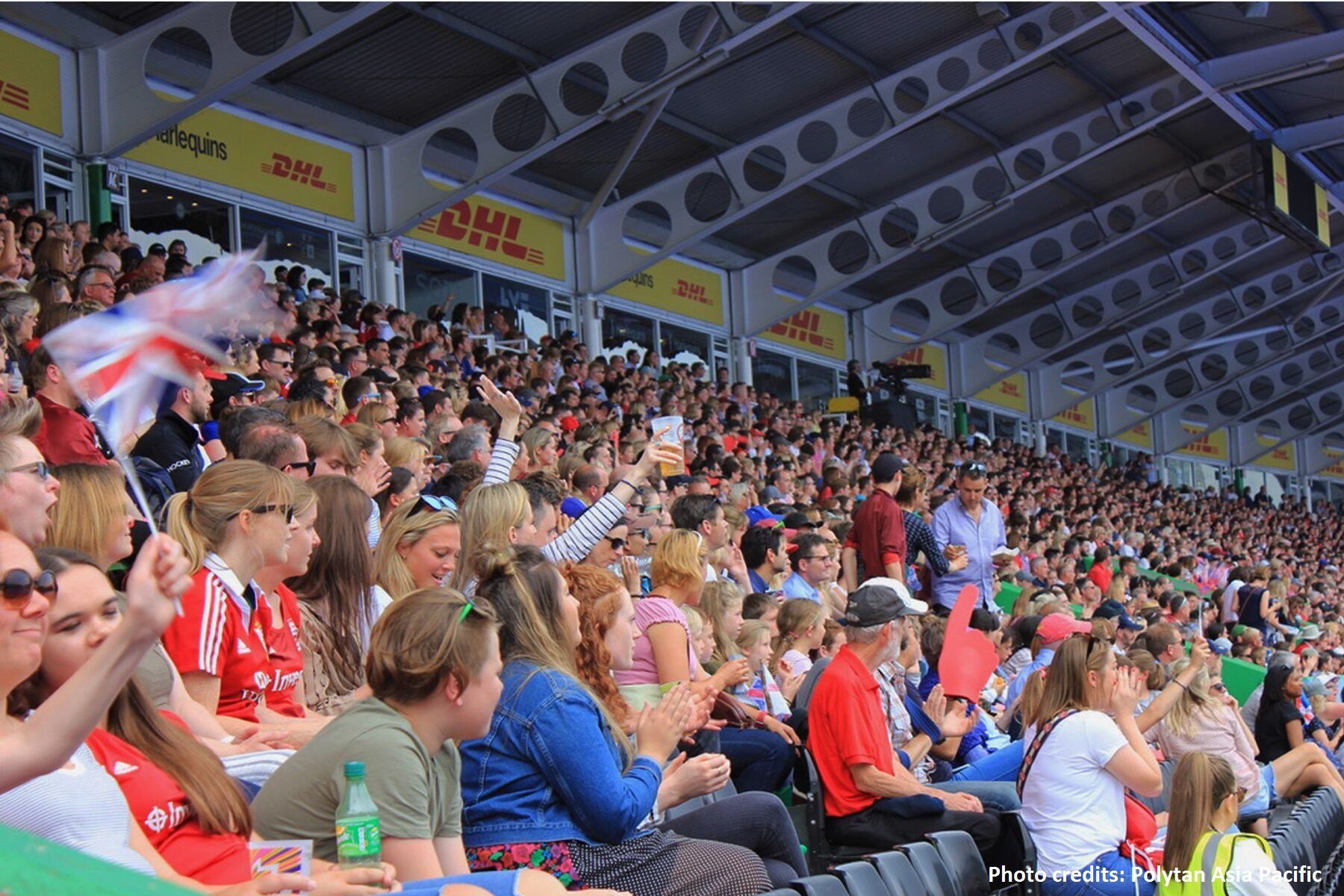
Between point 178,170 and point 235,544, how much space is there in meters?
11.3

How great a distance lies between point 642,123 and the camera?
16406mm

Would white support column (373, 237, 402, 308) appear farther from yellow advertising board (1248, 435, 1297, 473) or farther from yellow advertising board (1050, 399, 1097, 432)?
yellow advertising board (1248, 435, 1297, 473)

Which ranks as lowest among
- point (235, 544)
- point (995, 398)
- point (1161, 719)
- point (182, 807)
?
point (1161, 719)

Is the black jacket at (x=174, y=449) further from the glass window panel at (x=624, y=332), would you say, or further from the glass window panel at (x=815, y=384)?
the glass window panel at (x=815, y=384)

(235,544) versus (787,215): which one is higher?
(787,215)

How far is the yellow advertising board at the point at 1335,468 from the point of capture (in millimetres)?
40438

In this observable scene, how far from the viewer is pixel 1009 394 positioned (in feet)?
102

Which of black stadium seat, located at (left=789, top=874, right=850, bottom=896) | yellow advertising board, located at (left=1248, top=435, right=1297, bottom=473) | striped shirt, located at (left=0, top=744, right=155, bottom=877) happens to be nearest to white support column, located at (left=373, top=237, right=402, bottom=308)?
black stadium seat, located at (left=789, top=874, right=850, bottom=896)

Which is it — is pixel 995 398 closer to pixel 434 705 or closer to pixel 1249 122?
pixel 1249 122

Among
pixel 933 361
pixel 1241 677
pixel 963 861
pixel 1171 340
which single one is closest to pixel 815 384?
pixel 933 361

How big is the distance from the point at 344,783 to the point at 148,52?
38.0 ft

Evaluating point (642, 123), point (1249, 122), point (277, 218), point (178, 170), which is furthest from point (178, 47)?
point (1249, 122)

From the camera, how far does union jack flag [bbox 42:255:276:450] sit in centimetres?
224

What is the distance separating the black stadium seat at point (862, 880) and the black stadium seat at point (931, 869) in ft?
0.88
